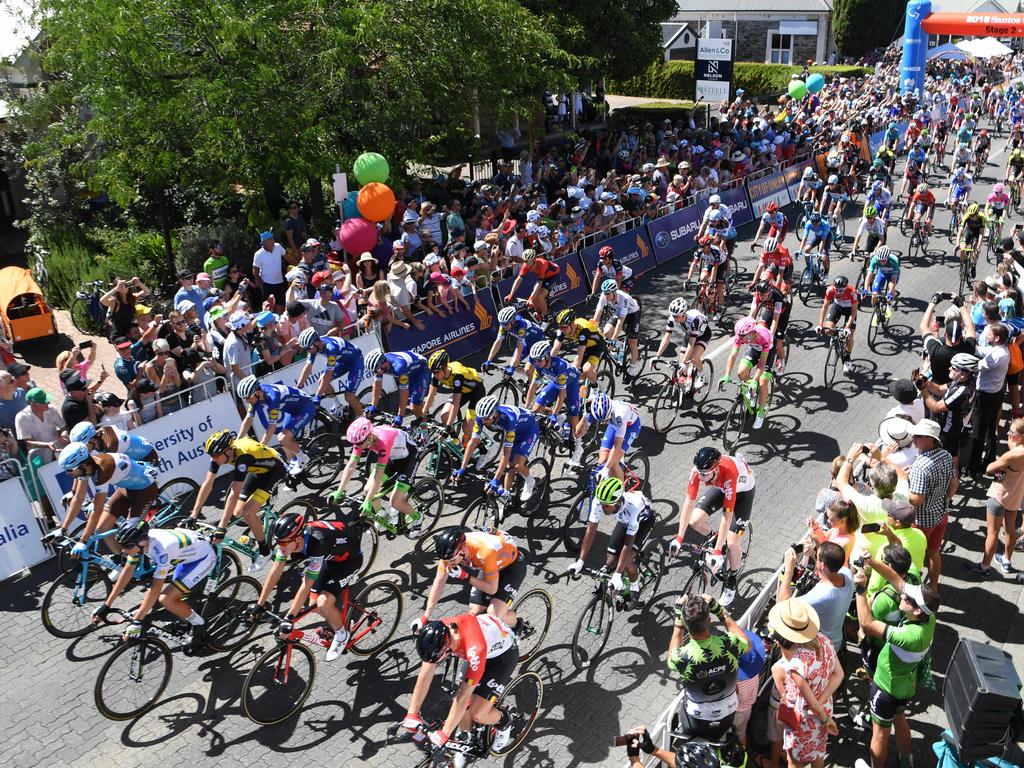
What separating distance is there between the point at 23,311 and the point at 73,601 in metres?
10.3

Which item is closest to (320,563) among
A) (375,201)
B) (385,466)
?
(385,466)

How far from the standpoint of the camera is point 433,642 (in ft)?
21.1

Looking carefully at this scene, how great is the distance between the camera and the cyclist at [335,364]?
12.1 meters

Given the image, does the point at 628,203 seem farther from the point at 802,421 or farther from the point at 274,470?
the point at 274,470

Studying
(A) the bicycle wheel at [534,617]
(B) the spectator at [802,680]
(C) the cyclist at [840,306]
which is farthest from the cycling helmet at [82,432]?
(C) the cyclist at [840,306]

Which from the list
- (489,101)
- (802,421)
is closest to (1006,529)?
(802,421)

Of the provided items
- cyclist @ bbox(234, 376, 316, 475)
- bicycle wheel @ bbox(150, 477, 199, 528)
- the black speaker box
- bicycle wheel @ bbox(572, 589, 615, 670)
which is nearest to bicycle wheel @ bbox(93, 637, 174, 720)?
bicycle wheel @ bbox(150, 477, 199, 528)

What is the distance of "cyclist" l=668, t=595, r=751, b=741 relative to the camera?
6336mm

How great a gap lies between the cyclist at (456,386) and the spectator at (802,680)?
5333mm

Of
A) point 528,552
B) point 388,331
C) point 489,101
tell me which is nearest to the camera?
point 528,552

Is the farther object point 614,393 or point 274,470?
point 614,393

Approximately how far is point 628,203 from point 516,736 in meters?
16.4

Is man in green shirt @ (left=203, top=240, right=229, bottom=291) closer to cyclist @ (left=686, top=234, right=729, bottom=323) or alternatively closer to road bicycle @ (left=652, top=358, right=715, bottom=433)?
road bicycle @ (left=652, top=358, right=715, bottom=433)

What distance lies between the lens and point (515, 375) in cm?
1349
